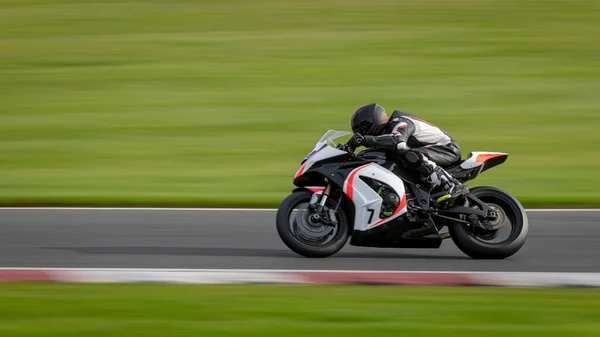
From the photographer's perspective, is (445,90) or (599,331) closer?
(599,331)

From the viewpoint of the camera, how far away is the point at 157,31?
24516 millimetres

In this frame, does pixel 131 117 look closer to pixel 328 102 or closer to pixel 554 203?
pixel 328 102

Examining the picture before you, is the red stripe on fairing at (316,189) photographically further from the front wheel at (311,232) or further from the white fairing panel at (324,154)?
the white fairing panel at (324,154)

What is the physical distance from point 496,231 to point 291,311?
290 cm

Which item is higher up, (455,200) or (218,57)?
(218,57)

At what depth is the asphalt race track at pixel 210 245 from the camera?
346 inches

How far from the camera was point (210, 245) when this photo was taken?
9.81 metres

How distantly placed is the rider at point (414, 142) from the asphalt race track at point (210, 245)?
705 mm

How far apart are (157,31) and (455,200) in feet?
54.9

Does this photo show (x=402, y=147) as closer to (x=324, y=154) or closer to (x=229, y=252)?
(x=324, y=154)

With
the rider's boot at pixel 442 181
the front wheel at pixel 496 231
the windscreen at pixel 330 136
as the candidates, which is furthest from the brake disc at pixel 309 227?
the front wheel at pixel 496 231

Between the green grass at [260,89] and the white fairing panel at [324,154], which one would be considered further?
the green grass at [260,89]

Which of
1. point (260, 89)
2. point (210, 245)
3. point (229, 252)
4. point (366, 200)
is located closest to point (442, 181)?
point (366, 200)

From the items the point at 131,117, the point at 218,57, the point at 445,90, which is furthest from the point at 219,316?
the point at 218,57
